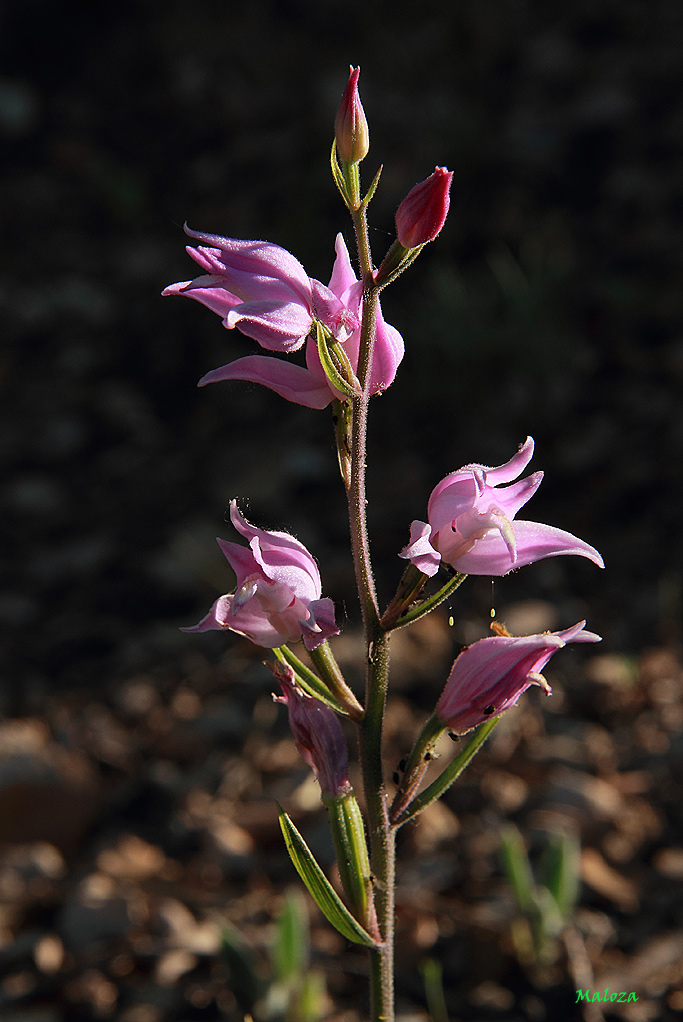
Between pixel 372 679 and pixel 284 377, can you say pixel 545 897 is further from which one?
pixel 284 377

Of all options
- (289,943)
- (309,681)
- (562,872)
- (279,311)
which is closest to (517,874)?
(562,872)

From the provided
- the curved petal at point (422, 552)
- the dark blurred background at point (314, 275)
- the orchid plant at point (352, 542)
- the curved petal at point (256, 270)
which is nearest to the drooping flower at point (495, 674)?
the orchid plant at point (352, 542)

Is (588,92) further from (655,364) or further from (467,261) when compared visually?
(655,364)

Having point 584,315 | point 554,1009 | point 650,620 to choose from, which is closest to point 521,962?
point 554,1009

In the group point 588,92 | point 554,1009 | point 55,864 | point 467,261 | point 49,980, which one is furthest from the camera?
point 588,92

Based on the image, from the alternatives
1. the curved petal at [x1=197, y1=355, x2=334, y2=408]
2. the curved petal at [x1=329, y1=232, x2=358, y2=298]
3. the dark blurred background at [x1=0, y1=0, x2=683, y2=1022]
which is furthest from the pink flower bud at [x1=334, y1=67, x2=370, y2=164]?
the dark blurred background at [x1=0, y1=0, x2=683, y2=1022]
